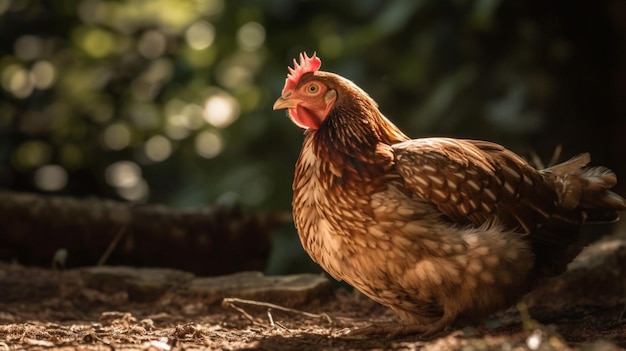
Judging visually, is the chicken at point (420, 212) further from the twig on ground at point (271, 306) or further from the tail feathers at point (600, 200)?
the twig on ground at point (271, 306)

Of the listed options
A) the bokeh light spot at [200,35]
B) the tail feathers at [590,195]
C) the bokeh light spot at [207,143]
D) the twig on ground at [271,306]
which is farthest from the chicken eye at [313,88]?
the bokeh light spot at [207,143]

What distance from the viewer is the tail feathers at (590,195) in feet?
13.4

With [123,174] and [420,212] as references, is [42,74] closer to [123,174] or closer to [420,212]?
[123,174]

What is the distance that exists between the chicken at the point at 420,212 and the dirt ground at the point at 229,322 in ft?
0.75

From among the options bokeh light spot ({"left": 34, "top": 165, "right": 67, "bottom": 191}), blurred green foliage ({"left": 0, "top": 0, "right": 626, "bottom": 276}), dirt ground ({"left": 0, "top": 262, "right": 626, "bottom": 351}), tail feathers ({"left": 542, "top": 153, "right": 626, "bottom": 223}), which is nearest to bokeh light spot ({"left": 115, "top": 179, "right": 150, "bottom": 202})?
blurred green foliage ({"left": 0, "top": 0, "right": 626, "bottom": 276})

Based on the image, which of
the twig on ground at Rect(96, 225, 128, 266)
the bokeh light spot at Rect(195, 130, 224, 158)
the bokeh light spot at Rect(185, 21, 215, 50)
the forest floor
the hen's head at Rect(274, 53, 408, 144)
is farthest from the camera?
the bokeh light spot at Rect(195, 130, 224, 158)

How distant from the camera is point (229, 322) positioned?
13.8 ft

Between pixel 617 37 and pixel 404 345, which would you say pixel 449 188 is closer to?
pixel 404 345

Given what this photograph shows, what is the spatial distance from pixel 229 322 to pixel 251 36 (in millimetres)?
4364

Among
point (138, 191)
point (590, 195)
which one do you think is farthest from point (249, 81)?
point (590, 195)

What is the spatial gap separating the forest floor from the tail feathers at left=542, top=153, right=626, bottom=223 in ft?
1.72

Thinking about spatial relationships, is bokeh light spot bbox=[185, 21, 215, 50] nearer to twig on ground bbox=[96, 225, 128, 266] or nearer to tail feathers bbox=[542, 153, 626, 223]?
twig on ground bbox=[96, 225, 128, 266]

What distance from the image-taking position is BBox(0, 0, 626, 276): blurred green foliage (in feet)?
22.2

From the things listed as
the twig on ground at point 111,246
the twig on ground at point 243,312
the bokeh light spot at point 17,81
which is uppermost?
the bokeh light spot at point 17,81
